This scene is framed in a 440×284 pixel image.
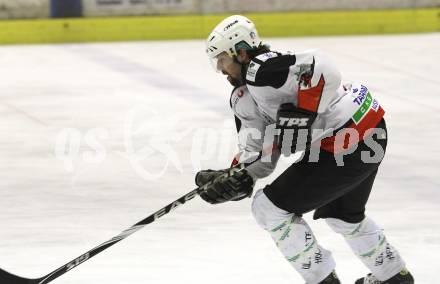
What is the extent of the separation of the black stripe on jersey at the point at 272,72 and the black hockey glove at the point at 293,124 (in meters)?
0.08

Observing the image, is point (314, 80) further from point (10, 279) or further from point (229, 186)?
point (10, 279)

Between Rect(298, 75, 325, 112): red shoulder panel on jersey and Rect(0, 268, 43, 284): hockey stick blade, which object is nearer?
Rect(298, 75, 325, 112): red shoulder panel on jersey

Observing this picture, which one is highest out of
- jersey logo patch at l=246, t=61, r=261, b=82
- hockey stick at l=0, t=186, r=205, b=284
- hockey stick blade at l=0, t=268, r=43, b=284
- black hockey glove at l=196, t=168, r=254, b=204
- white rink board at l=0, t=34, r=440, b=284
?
jersey logo patch at l=246, t=61, r=261, b=82

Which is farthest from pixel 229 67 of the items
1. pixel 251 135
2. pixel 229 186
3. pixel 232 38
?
pixel 229 186

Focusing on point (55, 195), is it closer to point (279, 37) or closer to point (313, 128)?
point (313, 128)

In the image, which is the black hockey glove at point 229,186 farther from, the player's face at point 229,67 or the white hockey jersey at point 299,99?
the player's face at point 229,67

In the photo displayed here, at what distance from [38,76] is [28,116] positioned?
4.08 feet

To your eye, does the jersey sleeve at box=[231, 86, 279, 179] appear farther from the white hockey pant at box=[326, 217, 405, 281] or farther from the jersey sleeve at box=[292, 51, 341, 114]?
the white hockey pant at box=[326, 217, 405, 281]

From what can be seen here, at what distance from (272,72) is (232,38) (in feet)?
0.64

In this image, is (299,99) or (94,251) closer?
(299,99)

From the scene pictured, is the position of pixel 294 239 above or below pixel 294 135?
below

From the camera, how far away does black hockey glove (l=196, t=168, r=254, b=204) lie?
3.26m

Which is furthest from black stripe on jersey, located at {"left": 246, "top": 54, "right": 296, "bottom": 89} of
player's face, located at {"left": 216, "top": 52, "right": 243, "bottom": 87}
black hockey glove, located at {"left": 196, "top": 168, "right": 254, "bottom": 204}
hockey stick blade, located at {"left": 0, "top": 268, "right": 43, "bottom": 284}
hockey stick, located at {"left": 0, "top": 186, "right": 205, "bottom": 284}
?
hockey stick blade, located at {"left": 0, "top": 268, "right": 43, "bottom": 284}

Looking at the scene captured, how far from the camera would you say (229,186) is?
3258mm
